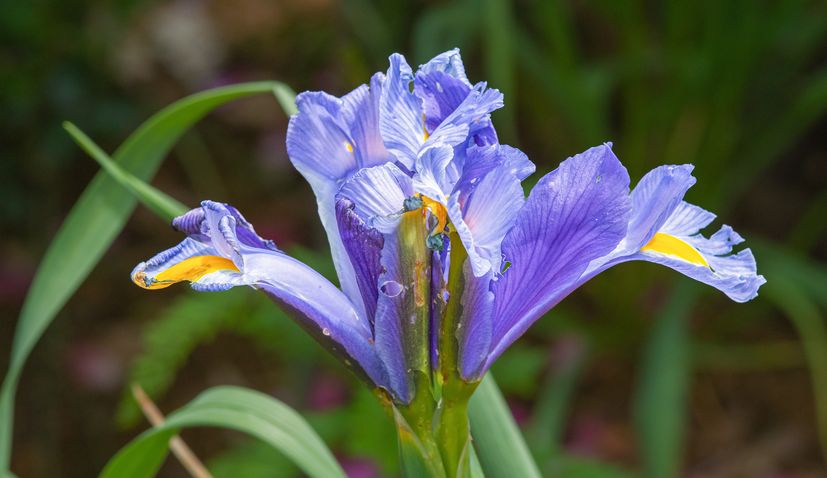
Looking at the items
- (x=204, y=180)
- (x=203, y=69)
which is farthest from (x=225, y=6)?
(x=204, y=180)

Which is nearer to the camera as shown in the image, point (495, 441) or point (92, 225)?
point (495, 441)

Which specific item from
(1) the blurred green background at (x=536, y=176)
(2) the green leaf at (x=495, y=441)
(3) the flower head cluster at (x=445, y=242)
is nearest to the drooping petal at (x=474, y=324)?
(3) the flower head cluster at (x=445, y=242)

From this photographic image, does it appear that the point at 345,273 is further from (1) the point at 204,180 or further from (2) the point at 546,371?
(1) the point at 204,180

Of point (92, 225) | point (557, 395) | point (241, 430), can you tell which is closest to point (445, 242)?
point (241, 430)

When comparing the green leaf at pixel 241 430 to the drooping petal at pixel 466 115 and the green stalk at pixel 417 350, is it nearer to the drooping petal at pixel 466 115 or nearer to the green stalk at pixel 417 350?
the green stalk at pixel 417 350

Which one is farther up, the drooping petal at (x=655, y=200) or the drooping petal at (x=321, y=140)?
the drooping petal at (x=321, y=140)

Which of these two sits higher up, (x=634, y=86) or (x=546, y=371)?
(x=634, y=86)

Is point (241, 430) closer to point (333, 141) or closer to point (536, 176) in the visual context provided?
point (333, 141)
